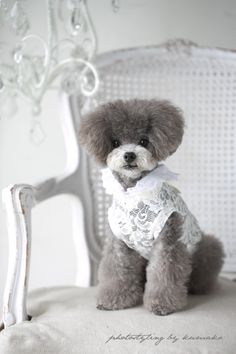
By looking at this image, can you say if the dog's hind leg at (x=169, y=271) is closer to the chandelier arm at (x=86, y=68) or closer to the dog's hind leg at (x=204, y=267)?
the dog's hind leg at (x=204, y=267)

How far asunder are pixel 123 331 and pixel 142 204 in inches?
9.9

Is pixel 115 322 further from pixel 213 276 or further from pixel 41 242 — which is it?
pixel 41 242

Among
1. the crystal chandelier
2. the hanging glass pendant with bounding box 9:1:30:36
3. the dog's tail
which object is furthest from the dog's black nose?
the hanging glass pendant with bounding box 9:1:30:36

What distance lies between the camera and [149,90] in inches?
55.8

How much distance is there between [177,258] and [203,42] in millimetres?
870

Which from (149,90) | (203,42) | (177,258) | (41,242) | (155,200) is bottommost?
(41,242)

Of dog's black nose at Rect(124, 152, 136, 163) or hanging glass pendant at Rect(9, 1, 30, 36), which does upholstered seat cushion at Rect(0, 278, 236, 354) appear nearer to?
dog's black nose at Rect(124, 152, 136, 163)

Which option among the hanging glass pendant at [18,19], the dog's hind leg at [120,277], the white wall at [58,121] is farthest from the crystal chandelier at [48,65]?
the dog's hind leg at [120,277]

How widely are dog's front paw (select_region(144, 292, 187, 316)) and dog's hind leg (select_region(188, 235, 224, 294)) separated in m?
0.14

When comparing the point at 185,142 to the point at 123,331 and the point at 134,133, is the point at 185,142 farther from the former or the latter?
the point at 123,331

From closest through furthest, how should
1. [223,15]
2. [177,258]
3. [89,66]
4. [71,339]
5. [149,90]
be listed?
[71,339] → [177,258] → [89,66] → [149,90] → [223,15]

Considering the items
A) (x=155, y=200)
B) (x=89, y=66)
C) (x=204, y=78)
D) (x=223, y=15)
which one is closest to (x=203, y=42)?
(x=223, y=15)

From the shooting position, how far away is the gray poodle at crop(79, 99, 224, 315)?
0.94 metres

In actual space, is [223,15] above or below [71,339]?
above
